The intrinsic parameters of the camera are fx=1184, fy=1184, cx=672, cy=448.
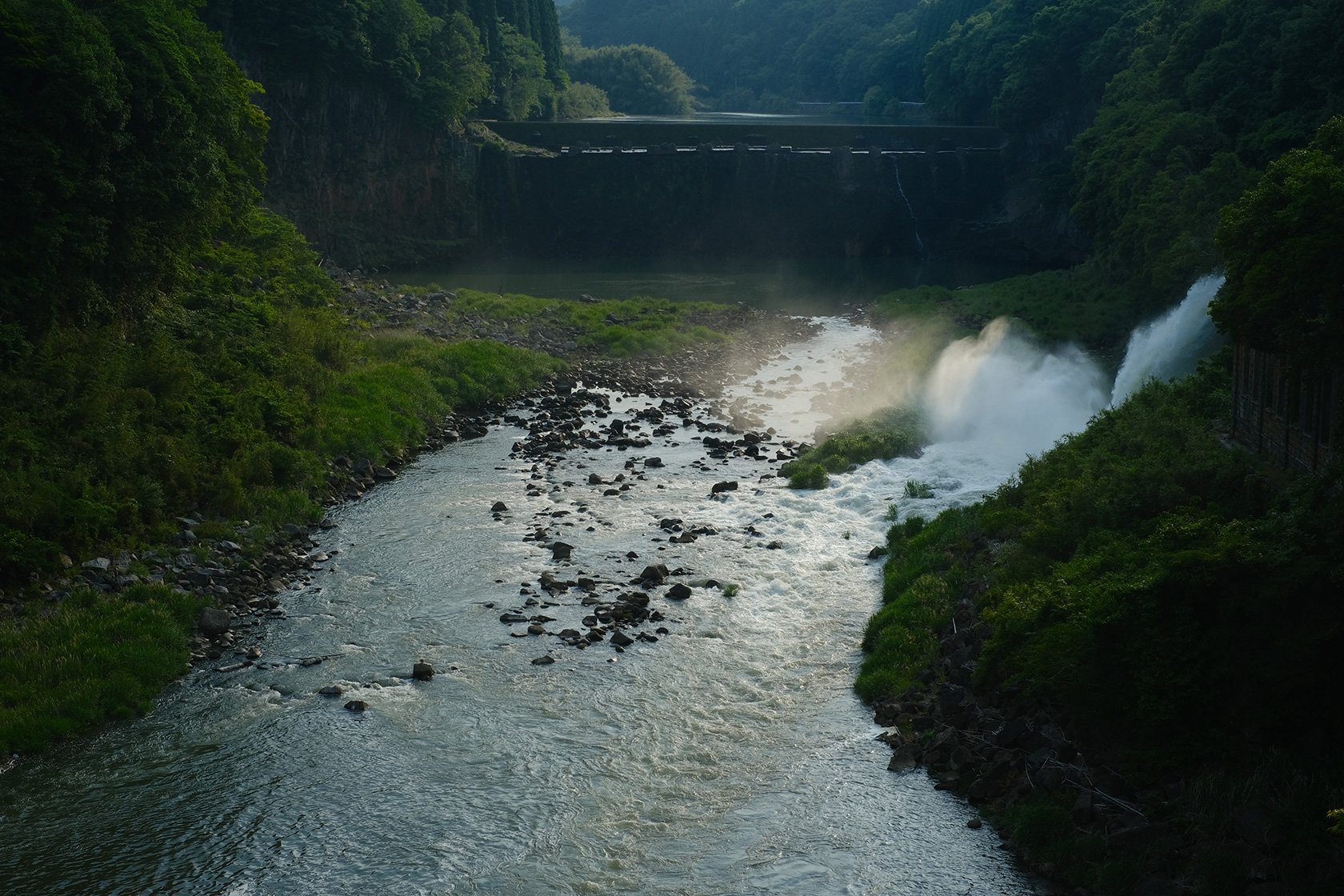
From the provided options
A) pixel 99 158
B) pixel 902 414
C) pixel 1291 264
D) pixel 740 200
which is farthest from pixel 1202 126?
pixel 740 200

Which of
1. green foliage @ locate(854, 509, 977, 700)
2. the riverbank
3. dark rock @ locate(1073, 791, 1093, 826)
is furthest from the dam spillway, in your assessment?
dark rock @ locate(1073, 791, 1093, 826)

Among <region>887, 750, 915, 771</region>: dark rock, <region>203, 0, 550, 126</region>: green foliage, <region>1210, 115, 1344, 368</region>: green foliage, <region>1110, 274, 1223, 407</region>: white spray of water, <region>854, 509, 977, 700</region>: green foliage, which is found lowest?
<region>887, 750, 915, 771</region>: dark rock

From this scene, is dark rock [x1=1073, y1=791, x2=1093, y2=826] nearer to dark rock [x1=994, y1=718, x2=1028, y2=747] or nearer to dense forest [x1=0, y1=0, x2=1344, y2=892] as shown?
dense forest [x1=0, y1=0, x2=1344, y2=892]

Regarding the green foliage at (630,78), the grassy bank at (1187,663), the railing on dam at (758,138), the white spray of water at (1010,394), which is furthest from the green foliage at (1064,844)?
the green foliage at (630,78)

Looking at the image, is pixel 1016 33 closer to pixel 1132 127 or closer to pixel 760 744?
pixel 1132 127

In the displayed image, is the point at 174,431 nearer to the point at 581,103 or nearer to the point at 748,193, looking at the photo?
the point at 748,193
